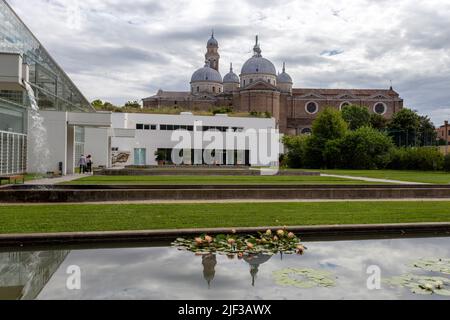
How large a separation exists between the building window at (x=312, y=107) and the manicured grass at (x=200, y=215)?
9836 centimetres

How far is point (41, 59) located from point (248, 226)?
78.4 feet

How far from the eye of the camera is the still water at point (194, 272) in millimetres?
6660

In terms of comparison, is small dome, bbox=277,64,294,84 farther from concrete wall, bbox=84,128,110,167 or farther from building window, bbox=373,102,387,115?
concrete wall, bbox=84,128,110,167

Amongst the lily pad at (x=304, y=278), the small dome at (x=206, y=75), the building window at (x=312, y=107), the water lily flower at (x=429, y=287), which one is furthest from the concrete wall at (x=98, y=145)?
the building window at (x=312, y=107)

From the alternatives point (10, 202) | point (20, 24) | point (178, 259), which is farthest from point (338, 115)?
point (178, 259)

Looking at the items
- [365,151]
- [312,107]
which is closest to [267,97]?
[312,107]

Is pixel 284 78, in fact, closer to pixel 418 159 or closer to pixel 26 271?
pixel 418 159

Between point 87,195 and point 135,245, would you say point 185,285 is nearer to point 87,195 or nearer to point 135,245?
point 135,245

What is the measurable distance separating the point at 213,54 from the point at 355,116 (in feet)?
157

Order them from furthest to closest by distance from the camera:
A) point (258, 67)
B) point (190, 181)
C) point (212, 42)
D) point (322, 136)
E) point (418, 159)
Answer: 1. point (212, 42)
2. point (258, 67)
3. point (322, 136)
4. point (418, 159)
5. point (190, 181)

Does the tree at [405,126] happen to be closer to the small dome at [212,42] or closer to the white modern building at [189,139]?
the white modern building at [189,139]

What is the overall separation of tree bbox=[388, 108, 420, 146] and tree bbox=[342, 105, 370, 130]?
17.3 feet

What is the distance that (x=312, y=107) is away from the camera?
4446 inches

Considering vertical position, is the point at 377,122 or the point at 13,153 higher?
the point at 377,122
